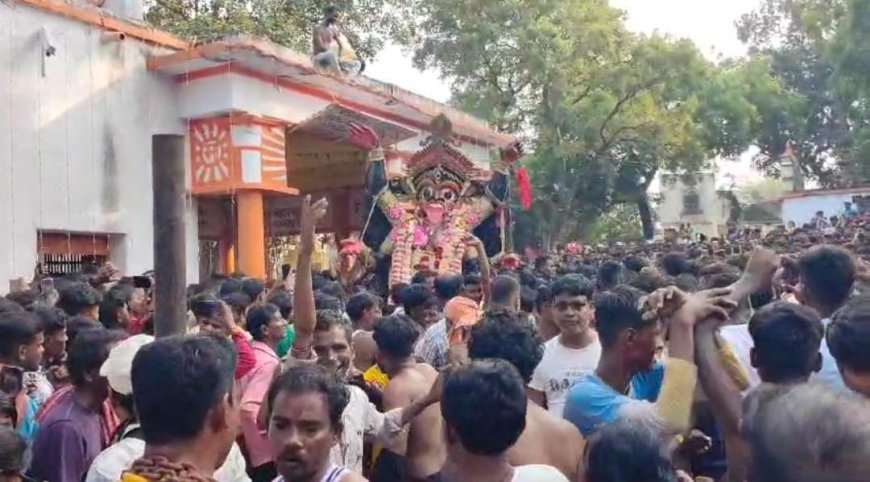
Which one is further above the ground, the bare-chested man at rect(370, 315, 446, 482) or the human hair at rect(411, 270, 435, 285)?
the human hair at rect(411, 270, 435, 285)

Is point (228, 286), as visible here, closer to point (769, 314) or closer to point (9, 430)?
point (9, 430)

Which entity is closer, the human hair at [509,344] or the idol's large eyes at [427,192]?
the human hair at [509,344]

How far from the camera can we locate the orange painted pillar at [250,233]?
13.9m

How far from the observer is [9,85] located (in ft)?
38.1

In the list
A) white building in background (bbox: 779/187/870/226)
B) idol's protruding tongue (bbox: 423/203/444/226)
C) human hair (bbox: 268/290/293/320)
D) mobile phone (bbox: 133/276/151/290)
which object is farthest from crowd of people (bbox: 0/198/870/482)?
white building in background (bbox: 779/187/870/226)

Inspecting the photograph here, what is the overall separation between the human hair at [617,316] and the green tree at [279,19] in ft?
39.7

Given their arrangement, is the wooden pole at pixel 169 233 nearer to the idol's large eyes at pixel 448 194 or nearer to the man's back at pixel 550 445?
the man's back at pixel 550 445

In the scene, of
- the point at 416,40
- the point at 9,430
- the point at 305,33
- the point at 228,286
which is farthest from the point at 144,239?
the point at 416,40

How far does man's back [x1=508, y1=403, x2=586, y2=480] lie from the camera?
3330 millimetres

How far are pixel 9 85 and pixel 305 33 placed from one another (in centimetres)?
852

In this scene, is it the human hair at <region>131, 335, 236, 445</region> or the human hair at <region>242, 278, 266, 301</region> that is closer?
the human hair at <region>131, 335, 236, 445</region>

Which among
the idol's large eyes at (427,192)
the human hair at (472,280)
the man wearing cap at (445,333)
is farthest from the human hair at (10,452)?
the idol's large eyes at (427,192)

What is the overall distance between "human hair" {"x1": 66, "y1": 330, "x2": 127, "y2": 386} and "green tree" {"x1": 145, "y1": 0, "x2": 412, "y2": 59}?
11545 millimetres

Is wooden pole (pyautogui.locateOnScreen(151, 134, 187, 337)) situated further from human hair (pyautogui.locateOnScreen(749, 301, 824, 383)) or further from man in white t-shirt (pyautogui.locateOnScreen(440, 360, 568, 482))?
human hair (pyautogui.locateOnScreen(749, 301, 824, 383))
